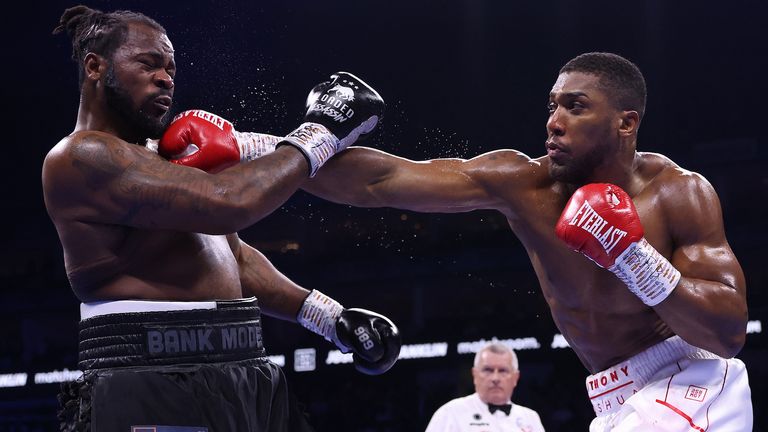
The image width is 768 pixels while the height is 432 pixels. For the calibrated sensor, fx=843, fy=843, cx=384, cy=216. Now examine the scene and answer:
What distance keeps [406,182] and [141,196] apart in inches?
36.3

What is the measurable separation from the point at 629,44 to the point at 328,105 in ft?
26.9

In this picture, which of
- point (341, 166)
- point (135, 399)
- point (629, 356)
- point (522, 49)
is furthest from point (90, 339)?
point (522, 49)

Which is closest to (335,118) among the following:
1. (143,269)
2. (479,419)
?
(143,269)

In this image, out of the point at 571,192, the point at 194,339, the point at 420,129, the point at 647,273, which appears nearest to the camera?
the point at 194,339

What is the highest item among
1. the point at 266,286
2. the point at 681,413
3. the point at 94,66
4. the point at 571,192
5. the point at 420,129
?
the point at 420,129

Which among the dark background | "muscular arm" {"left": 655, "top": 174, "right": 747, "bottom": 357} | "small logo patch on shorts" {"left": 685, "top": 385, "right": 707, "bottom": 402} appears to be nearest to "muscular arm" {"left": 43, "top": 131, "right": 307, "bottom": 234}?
"muscular arm" {"left": 655, "top": 174, "right": 747, "bottom": 357}

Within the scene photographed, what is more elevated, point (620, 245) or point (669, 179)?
point (669, 179)

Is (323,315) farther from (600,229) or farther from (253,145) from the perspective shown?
(600,229)

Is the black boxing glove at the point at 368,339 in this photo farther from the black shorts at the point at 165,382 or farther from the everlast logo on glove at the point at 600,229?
the everlast logo on glove at the point at 600,229

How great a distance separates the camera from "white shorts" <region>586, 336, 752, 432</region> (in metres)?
2.52

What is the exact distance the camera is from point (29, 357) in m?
11.0

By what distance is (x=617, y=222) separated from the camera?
8.00 ft

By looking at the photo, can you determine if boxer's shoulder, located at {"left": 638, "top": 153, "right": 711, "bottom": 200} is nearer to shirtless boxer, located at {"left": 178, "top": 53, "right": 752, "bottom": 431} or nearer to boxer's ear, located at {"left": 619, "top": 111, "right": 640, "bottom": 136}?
shirtless boxer, located at {"left": 178, "top": 53, "right": 752, "bottom": 431}

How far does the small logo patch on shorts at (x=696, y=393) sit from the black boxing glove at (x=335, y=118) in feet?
4.11
